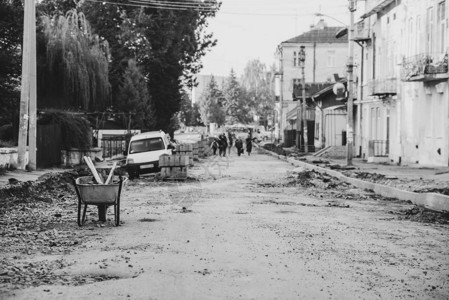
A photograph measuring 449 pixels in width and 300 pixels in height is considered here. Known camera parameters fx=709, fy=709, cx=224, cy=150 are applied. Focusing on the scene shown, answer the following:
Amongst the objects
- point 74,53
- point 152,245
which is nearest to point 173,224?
point 152,245

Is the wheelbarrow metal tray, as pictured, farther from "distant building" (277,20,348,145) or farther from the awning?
"distant building" (277,20,348,145)

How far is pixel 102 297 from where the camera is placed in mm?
6883

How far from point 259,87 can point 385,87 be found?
127 metres

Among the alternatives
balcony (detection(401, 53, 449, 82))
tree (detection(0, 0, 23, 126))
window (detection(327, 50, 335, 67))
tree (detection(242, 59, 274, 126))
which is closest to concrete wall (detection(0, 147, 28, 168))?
tree (detection(0, 0, 23, 126))

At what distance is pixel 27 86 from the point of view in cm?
2486

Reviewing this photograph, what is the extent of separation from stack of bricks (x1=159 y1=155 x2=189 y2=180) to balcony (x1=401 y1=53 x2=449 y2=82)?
11100mm

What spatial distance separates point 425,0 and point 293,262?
84.3ft

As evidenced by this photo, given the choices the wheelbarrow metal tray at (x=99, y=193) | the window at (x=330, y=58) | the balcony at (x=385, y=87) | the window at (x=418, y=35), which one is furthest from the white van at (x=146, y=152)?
the window at (x=330, y=58)

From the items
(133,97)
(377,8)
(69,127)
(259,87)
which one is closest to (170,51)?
(133,97)

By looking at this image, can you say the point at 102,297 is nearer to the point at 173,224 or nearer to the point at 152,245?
the point at 152,245

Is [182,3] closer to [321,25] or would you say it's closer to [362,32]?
[362,32]

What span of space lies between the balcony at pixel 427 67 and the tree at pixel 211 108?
113102mm

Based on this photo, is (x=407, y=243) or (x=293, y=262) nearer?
(x=293, y=262)

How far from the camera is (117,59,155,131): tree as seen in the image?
A: 48.0 metres
